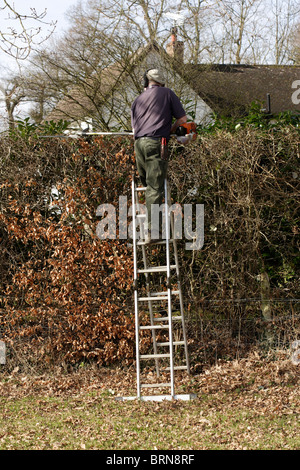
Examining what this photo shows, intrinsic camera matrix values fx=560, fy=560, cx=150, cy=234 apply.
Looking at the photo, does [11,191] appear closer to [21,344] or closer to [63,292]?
[63,292]

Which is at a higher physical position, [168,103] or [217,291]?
[168,103]

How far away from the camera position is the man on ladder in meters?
6.22

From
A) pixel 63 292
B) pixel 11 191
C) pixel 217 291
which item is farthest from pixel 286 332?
pixel 11 191

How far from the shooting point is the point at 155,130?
20.4ft

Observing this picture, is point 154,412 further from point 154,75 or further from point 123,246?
point 154,75

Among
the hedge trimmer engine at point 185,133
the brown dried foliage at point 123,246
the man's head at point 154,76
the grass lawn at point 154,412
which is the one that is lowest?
the grass lawn at point 154,412

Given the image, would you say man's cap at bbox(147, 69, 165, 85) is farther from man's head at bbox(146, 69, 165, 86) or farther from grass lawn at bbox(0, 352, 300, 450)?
grass lawn at bbox(0, 352, 300, 450)

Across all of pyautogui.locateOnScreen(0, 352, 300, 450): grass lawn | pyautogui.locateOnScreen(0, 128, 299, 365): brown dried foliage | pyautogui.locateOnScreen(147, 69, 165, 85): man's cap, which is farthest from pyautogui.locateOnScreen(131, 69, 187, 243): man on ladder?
pyautogui.locateOnScreen(0, 352, 300, 450): grass lawn

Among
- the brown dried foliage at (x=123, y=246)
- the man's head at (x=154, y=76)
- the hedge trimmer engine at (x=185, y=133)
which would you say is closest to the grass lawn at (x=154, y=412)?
the brown dried foliage at (x=123, y=246)

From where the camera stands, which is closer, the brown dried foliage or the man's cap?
the man's cap

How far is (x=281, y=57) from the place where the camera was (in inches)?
913

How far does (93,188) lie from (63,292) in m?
1.38

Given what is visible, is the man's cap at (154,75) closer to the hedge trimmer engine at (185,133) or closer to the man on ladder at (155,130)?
the man on ladder at (155,130)

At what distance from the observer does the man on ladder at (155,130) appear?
622 centimetres
